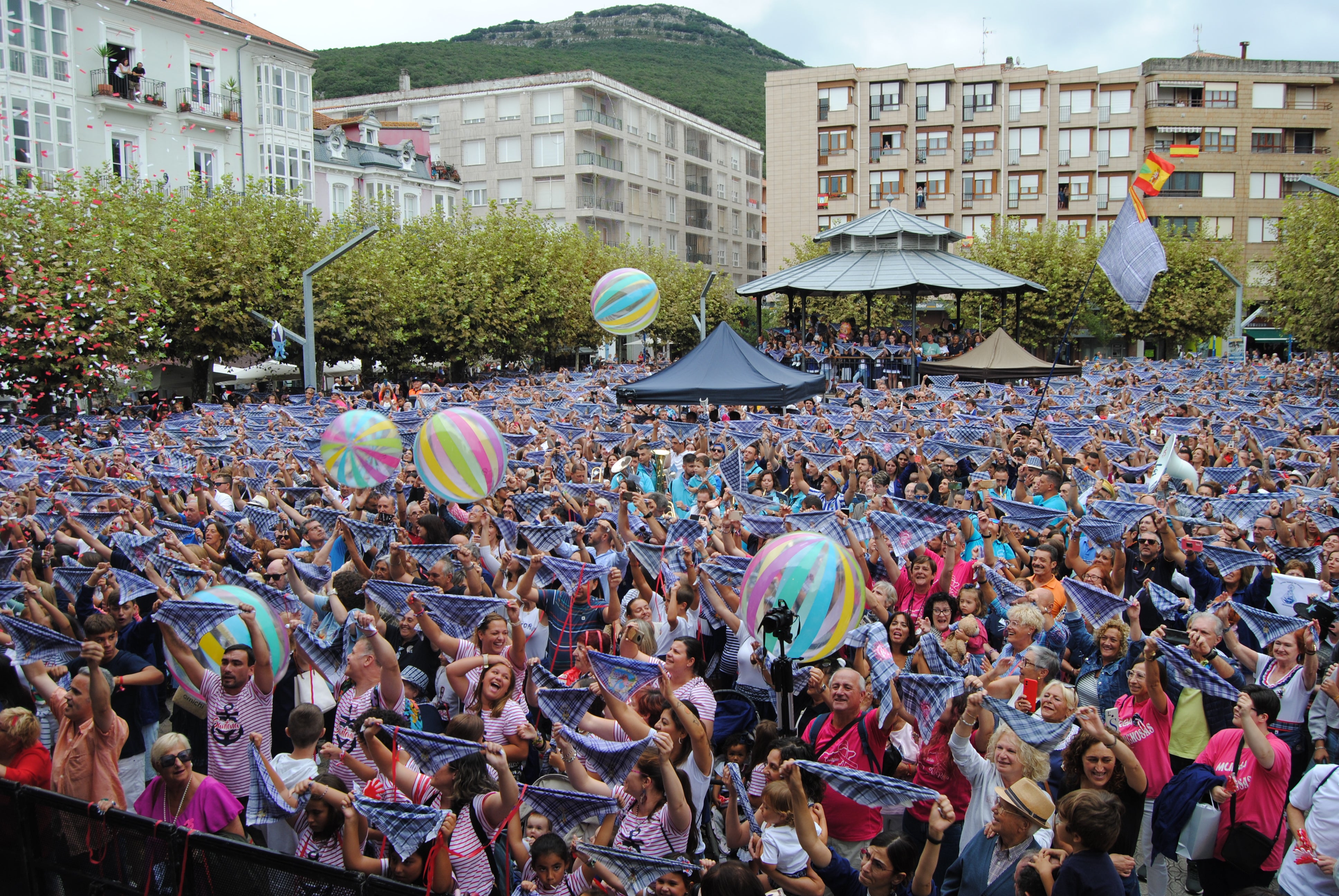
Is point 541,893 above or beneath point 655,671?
beneath

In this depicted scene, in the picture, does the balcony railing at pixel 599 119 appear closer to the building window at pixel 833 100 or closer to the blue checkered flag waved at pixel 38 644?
the building window at pixel 833 100

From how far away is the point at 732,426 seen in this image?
16250mm

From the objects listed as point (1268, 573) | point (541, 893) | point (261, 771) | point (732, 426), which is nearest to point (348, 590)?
point (261, 771)

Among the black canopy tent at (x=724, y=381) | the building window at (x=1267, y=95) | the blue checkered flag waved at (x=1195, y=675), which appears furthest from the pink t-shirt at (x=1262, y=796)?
the building window at (x=1267, y=95)

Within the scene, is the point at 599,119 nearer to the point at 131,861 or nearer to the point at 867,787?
the point at 131,861

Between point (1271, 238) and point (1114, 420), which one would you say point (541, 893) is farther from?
point (1271, 238)

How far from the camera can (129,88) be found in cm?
3731

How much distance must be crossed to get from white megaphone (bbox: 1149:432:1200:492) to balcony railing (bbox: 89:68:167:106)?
36.2 metres

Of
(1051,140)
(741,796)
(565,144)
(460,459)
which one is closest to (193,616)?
(741,796)

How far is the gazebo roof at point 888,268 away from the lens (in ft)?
90.3

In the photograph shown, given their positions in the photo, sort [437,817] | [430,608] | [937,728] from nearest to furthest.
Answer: [437,817] → [937,728] → [430,608]

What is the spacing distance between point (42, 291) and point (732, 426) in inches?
501

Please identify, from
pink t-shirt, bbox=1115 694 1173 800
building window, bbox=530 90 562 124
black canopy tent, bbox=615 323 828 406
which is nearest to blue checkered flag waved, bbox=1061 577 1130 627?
pink t-shirt, bbox=1115 694 1173 800

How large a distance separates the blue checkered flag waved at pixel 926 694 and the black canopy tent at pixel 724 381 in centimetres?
1361
